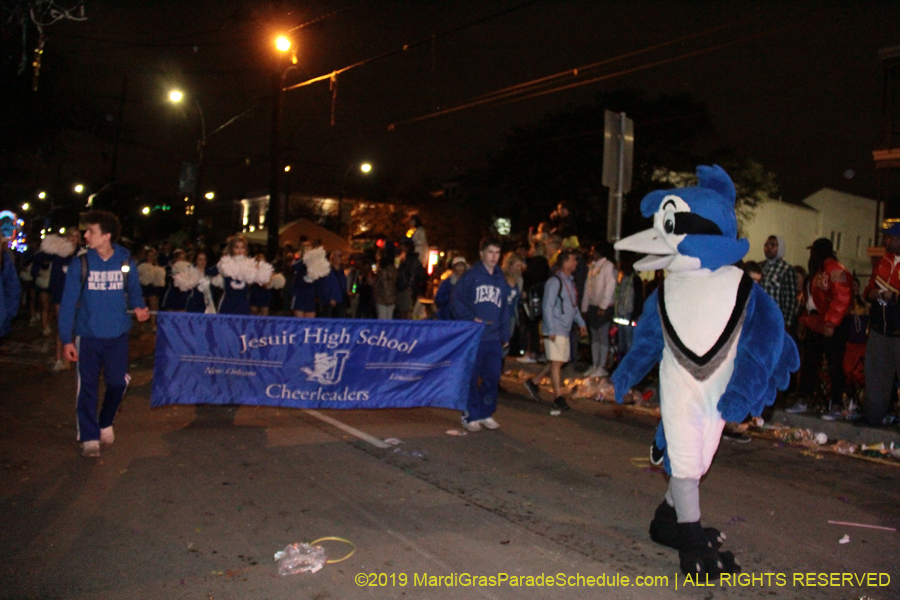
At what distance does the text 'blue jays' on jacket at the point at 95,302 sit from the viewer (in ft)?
21.0

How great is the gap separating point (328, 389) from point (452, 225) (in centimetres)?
4583

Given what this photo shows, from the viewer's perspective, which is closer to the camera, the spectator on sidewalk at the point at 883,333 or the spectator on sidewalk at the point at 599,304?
the spectator on sidewalk at the point at 883,333

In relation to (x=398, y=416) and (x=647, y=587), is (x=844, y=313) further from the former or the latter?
(x=647, y=587)

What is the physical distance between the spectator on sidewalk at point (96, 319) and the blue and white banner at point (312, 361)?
0.87m

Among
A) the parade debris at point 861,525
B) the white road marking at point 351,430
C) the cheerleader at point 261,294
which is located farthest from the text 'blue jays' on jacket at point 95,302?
the parade debris at point 861,525

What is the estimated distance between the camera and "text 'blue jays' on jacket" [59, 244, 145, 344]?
640 centimetres

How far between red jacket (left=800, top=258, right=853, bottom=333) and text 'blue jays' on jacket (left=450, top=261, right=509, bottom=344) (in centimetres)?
382

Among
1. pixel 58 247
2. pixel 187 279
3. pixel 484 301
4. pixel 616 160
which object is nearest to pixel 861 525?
pixel 484 301

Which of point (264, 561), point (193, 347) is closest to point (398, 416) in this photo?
point (193, 347)

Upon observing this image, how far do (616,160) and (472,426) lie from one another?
5154mm

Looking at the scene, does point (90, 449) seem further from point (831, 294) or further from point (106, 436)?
point (831, 294)

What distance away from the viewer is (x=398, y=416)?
8531 millimetres

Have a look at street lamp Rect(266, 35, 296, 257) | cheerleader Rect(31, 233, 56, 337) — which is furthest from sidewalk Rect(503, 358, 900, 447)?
street lamp Rect(266, 35, 296, 257)

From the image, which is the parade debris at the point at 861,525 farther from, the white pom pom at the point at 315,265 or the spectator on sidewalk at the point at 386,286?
the spectator on sidewalk at the point at 386,286
